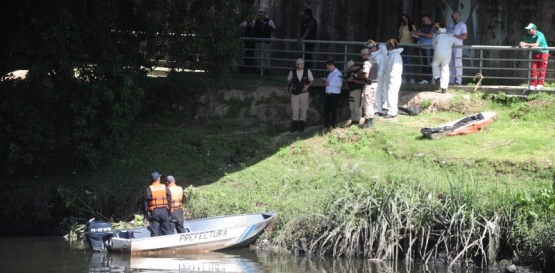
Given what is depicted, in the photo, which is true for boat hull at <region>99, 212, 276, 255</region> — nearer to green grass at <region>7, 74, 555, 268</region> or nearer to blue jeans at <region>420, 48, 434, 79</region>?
green grass at <region>7, 74, 555, 268</region>

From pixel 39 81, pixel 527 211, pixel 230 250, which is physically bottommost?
pixel 230 250

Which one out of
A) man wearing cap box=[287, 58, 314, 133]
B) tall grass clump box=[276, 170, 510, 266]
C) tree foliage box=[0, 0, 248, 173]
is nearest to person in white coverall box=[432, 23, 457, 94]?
man wearing cap box=[287, 58, 314, 133]

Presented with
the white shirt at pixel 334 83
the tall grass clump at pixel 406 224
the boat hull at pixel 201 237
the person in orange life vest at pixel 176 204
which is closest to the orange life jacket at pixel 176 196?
the person in orange life vest at pixel 176 204

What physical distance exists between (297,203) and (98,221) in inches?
168

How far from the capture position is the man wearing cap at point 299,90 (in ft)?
89.6

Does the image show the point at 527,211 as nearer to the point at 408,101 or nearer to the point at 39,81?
the point at 408,101

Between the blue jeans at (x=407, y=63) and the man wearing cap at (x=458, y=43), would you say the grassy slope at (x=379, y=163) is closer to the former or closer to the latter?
the man wearing cap at (x=458, y=43)

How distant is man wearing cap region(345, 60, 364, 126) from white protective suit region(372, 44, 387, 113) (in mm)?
651

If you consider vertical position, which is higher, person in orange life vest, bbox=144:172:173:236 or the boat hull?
person in orange life vest, bbox=144:172:173:236

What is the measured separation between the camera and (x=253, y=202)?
2439cm

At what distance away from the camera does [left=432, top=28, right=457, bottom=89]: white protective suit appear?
26.9 m

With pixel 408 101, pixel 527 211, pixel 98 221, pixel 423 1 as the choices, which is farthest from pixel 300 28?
pixel 527 211

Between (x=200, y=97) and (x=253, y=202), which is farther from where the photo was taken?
(x=200, y=97)

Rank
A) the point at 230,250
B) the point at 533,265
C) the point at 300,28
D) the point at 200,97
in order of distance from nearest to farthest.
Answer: the point at 533,265, the point at 230,250, the point at 200,97, the point at 300,28
